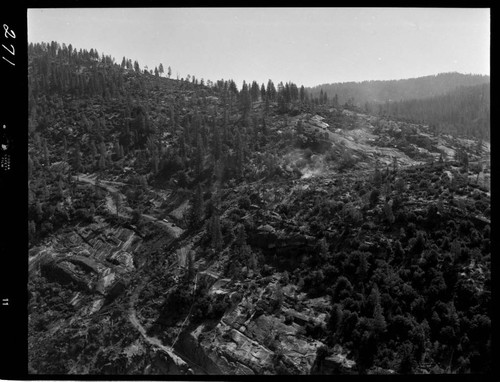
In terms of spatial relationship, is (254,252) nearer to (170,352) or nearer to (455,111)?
(170,352)
